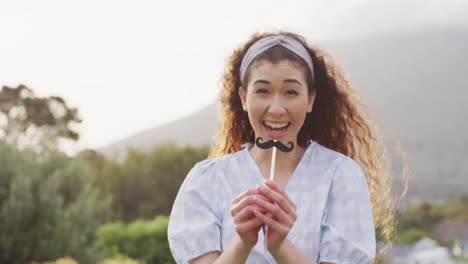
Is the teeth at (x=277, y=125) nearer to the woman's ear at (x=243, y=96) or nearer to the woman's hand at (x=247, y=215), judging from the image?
the woman's ear at (x=243, y=96)

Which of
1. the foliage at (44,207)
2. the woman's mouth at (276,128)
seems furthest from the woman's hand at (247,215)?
the foliage at (44,207)

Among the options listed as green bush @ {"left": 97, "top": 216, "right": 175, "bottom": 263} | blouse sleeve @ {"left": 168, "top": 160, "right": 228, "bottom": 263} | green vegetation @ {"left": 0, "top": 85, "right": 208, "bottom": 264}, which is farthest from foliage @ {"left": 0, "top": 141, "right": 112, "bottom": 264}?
blouse sleeve @ {"left": 168, "top": 160, "right": 228, "bottom": 263}

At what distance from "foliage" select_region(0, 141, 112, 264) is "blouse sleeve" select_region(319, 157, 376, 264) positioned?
7.37 m

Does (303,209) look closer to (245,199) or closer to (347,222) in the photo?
(347,222)

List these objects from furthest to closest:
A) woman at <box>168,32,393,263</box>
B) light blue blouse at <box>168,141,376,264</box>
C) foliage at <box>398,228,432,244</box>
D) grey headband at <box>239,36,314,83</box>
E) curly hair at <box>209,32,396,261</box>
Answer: foliage at <box>398,228,432,244</box> → curly hair at <box>209,32,396,261</box> → grey headband at <box>239,36,314,83</box> → light blue blouse at <box>168,141,376,264</box> → woman at <box>168,32,393,263</box>

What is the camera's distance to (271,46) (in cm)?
278

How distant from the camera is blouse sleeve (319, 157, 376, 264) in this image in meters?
2.61

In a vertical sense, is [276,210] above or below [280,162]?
below

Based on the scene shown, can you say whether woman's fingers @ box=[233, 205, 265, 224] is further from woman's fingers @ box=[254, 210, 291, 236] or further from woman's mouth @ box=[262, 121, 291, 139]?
woman's mouth @ box=[262, 121, 291, 139]

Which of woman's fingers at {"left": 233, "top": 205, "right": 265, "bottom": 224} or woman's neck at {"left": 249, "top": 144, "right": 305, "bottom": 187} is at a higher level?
woman's neck at {"left": 249, "top": 144, "right": 305, "bottom": 187}

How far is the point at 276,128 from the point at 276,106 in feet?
0.29

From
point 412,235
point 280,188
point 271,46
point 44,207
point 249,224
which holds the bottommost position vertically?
point 249,224

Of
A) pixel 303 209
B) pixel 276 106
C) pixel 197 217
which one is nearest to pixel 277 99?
pixel 276 106

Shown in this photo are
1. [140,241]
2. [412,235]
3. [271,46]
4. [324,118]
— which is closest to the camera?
[271,46]
